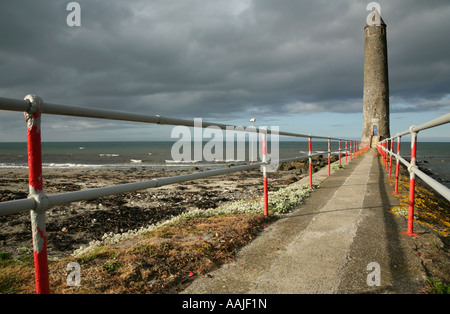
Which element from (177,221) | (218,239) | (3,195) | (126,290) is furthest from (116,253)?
(3,195)

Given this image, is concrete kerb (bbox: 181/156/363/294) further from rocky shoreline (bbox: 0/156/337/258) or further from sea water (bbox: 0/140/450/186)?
sea water (bbox: 0/140/450/186)

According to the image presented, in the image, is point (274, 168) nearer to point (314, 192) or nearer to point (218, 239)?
point (314, 192)

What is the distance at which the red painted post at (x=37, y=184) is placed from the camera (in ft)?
3.86

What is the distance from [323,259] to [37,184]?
6.73 feet

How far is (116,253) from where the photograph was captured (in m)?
2.25

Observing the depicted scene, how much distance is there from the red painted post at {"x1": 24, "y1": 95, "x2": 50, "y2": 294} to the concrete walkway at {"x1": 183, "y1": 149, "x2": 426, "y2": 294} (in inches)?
34.0

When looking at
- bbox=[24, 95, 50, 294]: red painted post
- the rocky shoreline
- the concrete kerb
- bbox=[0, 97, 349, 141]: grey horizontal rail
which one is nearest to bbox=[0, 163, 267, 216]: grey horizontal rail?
bbox=[24, 95, 50, 294]: red painted post

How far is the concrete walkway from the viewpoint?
183 centimetres

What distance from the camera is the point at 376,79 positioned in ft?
70.8

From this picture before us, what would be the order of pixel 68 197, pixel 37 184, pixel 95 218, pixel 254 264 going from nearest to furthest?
1. pixel 37 184
2. pixel 68 197
3. pixel 254 264
4. pixel 95 218

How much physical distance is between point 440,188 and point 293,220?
6.56 feet
